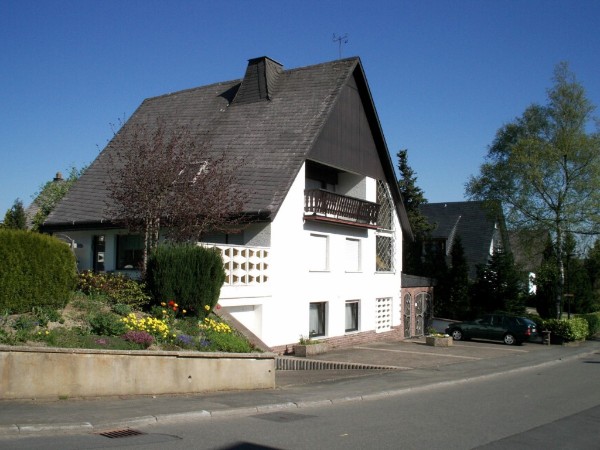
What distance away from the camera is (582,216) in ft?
111

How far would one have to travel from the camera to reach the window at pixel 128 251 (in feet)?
75.6

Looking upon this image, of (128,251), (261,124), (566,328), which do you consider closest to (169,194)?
A: (128,251)

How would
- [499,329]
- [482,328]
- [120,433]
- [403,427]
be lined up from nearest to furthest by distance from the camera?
[120,433]
[403,427]
[499,329]
[482,328]

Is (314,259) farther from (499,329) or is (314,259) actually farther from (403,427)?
(403,427)

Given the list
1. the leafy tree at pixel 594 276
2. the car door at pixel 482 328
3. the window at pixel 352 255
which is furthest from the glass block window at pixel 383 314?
the leafy tree at pixel 594 276

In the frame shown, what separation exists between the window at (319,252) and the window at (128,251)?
618cm

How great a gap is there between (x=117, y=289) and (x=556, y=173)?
27.3 metres

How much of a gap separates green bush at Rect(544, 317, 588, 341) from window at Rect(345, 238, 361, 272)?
13445mm

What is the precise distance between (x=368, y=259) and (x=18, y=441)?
763 inches

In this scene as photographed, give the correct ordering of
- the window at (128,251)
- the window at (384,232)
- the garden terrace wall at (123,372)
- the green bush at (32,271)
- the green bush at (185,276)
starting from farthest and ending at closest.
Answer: the window at (384,232) → the window at (128,251) → the green bush at (185,276) → the green bush at (32,271) → the garden terrace wall at (123,372)

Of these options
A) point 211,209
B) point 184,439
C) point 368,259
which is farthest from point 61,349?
point 368,259

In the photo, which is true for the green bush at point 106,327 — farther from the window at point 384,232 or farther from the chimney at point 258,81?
the window at point 384,232

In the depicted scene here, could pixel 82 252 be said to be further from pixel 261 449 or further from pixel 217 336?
pixel 261 449

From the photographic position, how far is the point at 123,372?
36.7ft
